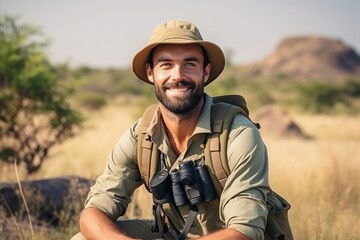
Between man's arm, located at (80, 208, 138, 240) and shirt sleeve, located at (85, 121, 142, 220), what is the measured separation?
0.23ft

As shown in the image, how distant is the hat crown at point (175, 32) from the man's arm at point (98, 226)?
1.02 m

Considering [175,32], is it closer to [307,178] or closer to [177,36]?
[177,36]

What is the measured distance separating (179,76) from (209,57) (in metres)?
0.30

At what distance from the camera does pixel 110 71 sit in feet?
248

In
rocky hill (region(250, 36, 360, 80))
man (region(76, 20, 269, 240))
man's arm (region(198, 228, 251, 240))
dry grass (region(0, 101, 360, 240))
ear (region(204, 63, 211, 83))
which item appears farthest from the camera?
rocky hill (region(250, 36, 360, 80))

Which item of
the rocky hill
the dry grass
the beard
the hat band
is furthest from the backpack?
the rocky hill

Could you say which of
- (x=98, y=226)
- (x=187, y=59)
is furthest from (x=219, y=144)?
(x=98, y=226)

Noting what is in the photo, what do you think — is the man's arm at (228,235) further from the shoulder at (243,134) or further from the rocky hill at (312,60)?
the rocky hill at (312,60)

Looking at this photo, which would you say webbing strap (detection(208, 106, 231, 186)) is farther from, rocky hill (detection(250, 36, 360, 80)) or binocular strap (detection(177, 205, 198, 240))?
rocky hill (detection(250, 36, 360, 80))

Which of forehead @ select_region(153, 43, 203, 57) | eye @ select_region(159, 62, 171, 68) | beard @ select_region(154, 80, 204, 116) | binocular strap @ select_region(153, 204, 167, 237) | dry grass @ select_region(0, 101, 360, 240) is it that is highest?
forehead @ select_region(153, 43, 203, 57)

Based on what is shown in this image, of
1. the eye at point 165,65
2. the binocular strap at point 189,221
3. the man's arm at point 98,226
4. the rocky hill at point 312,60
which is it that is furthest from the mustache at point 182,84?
the rocky hill at point 312,60

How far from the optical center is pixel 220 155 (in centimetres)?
323

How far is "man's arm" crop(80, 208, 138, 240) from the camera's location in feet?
11.1

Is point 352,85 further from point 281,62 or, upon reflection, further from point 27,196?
point 281,62
